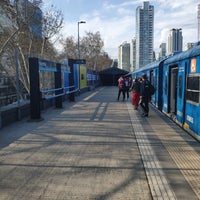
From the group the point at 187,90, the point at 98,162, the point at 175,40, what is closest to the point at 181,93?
the point at 187,90

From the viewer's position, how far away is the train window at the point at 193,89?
6852mm

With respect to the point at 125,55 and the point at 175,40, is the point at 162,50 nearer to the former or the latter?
the point at 175,40

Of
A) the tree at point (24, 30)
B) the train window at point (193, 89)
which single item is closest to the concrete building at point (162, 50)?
the tree at point (24, 30)

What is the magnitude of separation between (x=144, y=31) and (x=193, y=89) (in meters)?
64.3

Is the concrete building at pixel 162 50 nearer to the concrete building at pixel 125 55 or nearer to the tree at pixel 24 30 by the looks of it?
the tree at pixel 24 30

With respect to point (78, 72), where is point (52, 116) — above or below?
below

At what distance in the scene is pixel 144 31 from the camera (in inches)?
2704

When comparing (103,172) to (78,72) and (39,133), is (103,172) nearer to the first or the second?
(39,133)

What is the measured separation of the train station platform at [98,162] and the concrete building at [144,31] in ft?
195

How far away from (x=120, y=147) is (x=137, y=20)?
64.3m

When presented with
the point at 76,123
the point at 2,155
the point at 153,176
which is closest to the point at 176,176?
the point at 153,176

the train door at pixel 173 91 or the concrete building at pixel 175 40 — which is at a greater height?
the concrete building at pixel 175 40

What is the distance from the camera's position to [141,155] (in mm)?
5621

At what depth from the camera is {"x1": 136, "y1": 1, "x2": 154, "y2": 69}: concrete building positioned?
6625 cm
